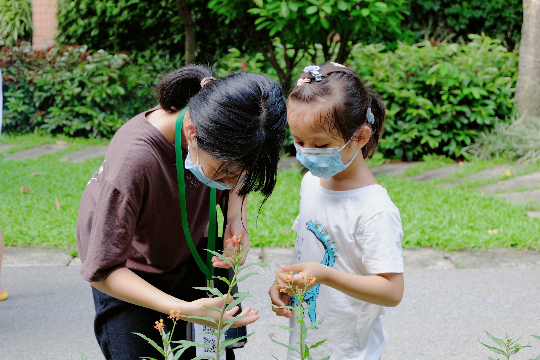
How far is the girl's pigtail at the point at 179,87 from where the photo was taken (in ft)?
5.32

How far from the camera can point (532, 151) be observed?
6223 mm

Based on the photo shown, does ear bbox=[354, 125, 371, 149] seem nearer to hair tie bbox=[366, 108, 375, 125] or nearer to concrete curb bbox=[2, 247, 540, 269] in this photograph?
hair tie bbox=[366, 108, 375, 125]

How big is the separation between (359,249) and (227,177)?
43cm

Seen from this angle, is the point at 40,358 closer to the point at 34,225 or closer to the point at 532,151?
the point at 34,225

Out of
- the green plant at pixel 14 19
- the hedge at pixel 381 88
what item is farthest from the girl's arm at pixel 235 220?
the green plant at pixel 14 19

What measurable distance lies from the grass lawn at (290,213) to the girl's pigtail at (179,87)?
2089mm

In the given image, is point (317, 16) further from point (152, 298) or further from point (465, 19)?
point (465, 19)

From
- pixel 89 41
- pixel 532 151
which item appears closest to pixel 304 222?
pixel 532 151

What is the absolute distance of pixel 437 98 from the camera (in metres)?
6.77

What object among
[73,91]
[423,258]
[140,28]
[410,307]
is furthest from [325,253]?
[140,28]

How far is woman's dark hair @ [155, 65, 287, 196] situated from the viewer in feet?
4.63

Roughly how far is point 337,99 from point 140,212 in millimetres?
621

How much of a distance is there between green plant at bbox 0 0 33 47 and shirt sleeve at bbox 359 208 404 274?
9.60 metres

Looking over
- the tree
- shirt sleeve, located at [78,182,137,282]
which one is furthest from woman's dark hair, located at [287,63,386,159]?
the tree
